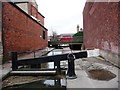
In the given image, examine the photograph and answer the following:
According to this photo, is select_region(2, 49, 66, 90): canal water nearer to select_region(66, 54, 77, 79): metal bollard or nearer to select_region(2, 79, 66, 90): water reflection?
select_region(2, 79, 66, 90): water reflection

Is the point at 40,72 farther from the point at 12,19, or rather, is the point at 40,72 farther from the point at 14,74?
the point at 12,19

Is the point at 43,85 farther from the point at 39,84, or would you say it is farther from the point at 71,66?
the point at 71,66

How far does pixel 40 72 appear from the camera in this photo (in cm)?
780

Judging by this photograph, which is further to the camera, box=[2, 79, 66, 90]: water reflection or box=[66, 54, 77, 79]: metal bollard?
box=[66, 54, 77, 79]: metal bollard

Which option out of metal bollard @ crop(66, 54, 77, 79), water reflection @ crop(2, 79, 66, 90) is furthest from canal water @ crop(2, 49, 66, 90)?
metal bollard @ crop(66, 54, 77, 79)

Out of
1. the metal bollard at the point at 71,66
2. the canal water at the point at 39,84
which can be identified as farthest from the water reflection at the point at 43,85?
the metal bollard at the point at 71,66

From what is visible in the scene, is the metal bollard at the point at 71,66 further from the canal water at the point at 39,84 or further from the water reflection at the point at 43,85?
the water reflection at the point at 43,85

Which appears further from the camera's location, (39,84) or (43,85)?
(39,84)

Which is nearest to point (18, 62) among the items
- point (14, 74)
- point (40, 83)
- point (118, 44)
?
point (14, 74)

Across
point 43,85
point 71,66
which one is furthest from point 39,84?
point 71,66

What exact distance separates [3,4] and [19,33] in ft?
15.3

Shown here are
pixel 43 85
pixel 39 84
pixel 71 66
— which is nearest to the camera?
pixel 43 85

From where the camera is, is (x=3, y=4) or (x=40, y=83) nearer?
(x=40, y=83)

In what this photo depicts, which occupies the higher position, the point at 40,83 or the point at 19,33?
the point at 19,33
